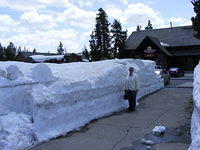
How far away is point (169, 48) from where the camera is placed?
5241 cm

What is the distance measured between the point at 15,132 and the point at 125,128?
124 inches

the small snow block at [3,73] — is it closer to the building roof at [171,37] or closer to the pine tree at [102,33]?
the building roof at [171,37]

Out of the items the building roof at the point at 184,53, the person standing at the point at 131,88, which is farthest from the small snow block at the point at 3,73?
the building roof at the point at 184,53

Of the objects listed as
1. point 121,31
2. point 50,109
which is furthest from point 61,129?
point 121,31

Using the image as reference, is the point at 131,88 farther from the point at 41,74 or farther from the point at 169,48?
the point at 169,48

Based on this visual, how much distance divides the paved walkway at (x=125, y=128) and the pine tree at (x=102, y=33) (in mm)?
45278

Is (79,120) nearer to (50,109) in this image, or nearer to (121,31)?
(50,109)

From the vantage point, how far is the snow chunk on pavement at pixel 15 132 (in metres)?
6.29

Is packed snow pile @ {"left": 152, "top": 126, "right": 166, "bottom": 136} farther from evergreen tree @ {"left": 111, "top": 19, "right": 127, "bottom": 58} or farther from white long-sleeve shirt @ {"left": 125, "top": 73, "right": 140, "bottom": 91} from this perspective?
evergreen tree @ {"left": 111, "top": 19, "right": 127, "bottom": 58}

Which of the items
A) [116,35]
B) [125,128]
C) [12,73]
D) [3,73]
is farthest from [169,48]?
[3,73]

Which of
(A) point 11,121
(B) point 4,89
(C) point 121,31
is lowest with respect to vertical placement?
(A) point 11,121

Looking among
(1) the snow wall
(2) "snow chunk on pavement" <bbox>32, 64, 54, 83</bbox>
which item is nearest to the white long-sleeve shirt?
(1) the snow wall

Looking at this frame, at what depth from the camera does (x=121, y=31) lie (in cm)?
5831

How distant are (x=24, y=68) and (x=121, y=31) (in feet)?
164
